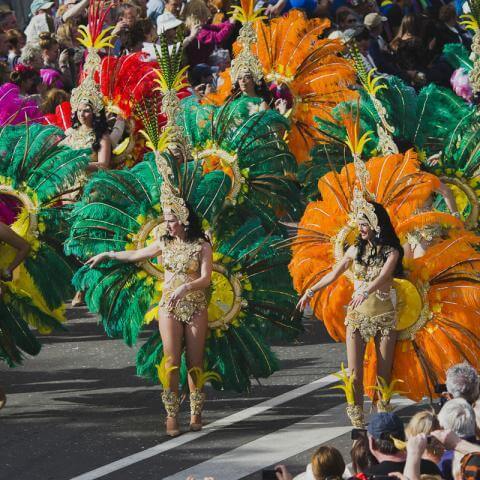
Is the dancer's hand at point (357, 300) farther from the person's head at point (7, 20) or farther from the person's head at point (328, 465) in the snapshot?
the person's head at point (7, 20)

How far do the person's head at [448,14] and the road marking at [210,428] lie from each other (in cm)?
810

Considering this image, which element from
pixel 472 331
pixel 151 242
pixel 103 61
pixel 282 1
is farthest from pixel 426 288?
pixel 282 1

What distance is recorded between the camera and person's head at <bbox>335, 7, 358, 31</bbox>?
17609 mm

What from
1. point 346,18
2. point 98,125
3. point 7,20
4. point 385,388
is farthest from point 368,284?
point 7,20

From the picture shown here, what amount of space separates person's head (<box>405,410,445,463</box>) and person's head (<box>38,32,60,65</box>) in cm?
936

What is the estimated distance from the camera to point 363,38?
17188 mm

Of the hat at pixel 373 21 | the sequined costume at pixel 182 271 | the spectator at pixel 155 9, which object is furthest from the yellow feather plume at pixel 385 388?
the spectator at pixel 155 9

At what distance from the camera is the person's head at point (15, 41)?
17.0m

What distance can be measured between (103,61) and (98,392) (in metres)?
4.16

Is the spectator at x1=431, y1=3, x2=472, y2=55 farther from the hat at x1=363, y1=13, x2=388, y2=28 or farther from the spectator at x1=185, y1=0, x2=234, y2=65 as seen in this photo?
the spectator at x1=185, y1=0, x2=234, y2=65

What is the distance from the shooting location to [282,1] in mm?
17656

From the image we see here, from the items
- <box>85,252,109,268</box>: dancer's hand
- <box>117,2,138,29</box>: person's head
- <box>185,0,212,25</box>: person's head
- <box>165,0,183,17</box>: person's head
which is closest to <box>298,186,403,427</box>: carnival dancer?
<box>85,252,109,268</box>: dancer's hand

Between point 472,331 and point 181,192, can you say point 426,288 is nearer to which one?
point 472,331

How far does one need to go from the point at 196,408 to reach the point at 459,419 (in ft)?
10.4
